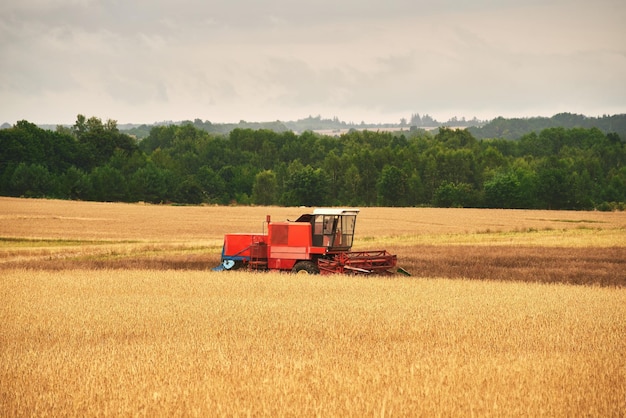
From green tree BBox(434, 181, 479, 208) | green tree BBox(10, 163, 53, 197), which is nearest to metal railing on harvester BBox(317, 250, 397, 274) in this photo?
green tree BBox(10, 163, 53, 197)

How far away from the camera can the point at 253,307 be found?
61.0ft

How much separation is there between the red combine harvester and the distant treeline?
229ft

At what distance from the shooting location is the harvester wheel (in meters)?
28.1

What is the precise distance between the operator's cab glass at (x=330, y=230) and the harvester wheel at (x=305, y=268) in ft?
2.52

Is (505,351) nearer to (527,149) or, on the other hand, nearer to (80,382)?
(80,382)

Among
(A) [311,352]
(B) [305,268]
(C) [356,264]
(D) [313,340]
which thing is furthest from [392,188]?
(A) [311,352]

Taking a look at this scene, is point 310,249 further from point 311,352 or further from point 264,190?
point 264,190

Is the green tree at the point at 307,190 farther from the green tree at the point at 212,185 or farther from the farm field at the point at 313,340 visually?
the farm field at the point at 313,340

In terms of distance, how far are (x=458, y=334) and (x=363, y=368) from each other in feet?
12.4

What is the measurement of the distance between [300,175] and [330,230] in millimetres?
82229

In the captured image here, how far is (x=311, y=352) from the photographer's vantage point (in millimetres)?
12938

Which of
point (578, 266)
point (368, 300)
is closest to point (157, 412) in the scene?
point (368, 300)

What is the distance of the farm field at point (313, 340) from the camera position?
32.1 feet

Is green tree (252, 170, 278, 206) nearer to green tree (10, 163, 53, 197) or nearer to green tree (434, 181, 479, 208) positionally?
green tree (434, 181, 479, 208)
